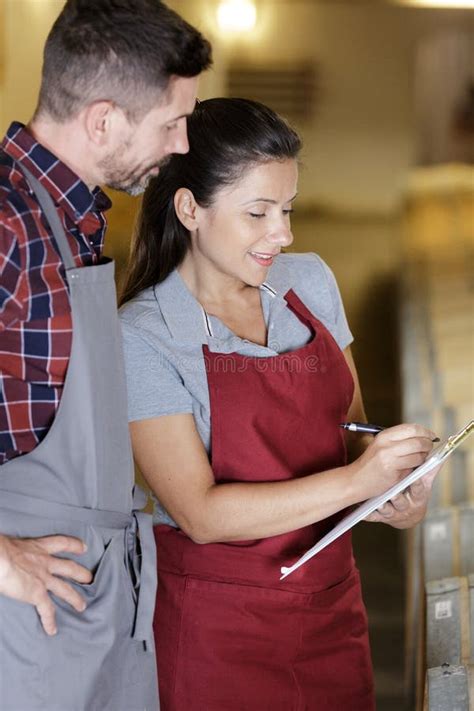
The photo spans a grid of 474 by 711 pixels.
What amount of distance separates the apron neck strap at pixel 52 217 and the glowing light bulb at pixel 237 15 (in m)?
9.55

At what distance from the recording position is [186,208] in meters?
1.95

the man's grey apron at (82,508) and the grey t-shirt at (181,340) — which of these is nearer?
the man's grey apron at (82,508)

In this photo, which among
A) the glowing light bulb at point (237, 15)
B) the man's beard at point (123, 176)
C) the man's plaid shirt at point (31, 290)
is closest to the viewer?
the man's plaid shirt at point (31, 290)

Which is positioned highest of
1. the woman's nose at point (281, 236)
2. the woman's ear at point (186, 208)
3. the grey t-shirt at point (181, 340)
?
the woman's ear at point (186, 208)

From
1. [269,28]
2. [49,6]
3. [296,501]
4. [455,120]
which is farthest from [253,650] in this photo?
[455,120]

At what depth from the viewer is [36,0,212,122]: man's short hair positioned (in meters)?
1.49

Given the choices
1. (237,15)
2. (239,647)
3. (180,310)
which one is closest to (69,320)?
(180,310)

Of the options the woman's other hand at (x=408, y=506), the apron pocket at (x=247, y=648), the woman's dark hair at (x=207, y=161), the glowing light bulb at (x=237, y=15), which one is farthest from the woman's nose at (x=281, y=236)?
the glowing light bulb at (x=237, y=15)

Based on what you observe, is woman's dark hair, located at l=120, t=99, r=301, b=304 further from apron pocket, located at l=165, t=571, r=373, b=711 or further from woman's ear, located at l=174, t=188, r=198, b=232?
apron pocket, located at l=165, t=571, r=373, b=711

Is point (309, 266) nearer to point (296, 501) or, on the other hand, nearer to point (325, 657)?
point (296, 501)

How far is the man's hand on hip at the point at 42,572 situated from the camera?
4.78ft

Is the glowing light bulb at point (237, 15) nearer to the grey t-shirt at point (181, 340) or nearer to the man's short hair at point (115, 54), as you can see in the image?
the grey t-shirt at point (181, 340)

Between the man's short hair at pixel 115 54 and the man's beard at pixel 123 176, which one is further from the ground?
the man's short hair at pixel 115 54

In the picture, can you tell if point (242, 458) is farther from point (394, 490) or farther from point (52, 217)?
point (52, 217)
